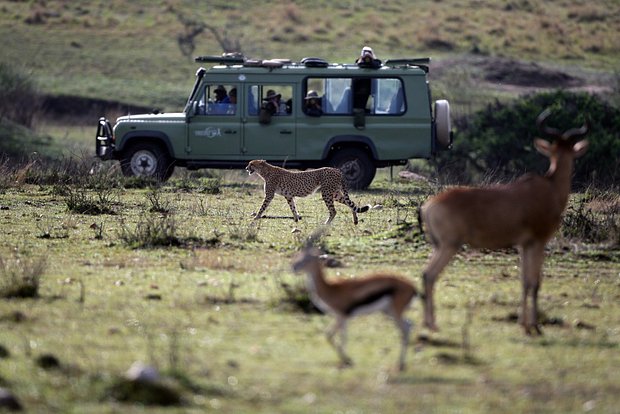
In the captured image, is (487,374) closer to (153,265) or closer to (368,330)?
(368,330)

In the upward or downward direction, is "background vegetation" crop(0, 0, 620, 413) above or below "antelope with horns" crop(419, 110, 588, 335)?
below

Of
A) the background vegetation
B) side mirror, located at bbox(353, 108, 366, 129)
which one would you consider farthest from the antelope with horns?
side mirror, located at bbox(353, 108, 366, 129)

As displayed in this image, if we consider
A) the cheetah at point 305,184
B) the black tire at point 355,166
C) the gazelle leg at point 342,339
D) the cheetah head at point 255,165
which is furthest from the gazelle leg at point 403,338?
the black tire at point 355,166

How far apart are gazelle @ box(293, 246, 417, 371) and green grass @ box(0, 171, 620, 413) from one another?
0.27 metres

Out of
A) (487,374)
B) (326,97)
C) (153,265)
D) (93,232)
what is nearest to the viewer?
(487,374)

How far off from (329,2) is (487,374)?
5182 cm

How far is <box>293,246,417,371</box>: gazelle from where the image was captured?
8289 millimetres

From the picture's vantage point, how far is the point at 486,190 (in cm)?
984

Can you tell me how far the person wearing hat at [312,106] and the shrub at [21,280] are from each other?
496 inches

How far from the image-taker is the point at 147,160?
24.6m

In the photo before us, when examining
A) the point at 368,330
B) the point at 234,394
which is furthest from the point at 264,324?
the point at 234,394

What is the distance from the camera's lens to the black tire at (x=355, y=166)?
953 inches

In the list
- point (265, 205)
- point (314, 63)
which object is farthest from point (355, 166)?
point (265, 205)

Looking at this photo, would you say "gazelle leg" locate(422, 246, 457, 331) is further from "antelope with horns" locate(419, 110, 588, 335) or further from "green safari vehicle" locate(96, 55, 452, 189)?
"green safari vehicle" locate(96, 55, 452, 189)
